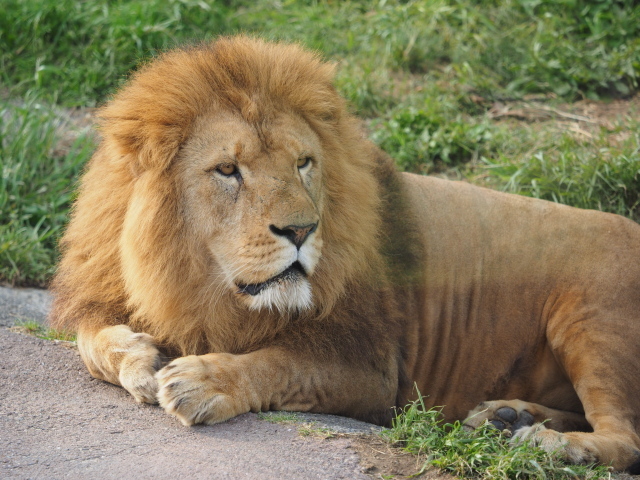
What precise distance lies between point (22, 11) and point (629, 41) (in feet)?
18.3

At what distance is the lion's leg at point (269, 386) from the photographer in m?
3.12

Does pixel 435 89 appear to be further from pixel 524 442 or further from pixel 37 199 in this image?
pixel 524 442

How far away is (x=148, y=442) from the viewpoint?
2.99m

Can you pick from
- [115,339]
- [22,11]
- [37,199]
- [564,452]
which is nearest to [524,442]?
[564,452]

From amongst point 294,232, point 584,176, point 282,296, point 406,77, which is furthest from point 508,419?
point 406,77

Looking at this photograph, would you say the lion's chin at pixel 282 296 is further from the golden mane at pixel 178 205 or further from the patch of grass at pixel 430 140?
the patch of grass at pixel 430 140

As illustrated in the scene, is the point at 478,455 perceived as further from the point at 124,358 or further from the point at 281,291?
the point at 124,358

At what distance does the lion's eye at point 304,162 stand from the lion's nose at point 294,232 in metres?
0.37

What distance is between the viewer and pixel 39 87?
7.31 metres

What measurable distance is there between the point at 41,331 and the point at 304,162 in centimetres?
207

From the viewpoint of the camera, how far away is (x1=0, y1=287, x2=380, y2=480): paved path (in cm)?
274

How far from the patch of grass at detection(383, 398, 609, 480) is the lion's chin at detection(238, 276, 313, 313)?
63 cm

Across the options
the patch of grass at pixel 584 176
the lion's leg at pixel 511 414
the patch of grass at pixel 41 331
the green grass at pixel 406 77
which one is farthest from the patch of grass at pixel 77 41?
the lion's leg at pixel 511 414

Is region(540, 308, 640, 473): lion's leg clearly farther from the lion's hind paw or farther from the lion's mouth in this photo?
the lion's mouth
